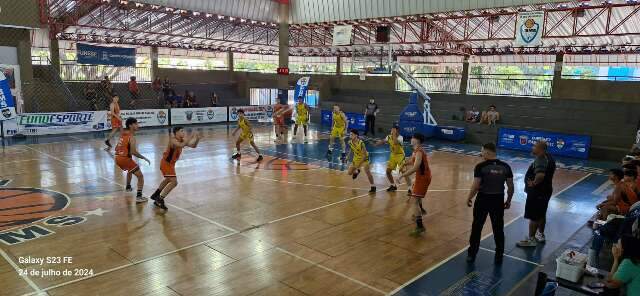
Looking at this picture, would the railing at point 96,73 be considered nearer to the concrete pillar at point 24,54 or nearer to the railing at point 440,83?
the concrete pillar at point 24,54

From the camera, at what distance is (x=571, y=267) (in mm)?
4984

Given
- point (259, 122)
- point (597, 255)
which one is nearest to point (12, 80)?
point (259, 122)

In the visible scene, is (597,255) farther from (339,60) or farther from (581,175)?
(339,60)

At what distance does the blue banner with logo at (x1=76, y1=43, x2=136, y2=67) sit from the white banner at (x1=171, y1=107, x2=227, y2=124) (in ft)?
19.0

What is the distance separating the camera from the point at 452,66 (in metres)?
37.6

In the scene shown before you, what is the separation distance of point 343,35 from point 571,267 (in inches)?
803

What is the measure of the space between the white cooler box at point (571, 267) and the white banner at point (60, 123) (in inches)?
813

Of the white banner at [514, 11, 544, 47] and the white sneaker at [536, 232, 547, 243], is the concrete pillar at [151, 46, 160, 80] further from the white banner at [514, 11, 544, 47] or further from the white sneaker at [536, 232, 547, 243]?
the white sneaker at [536, 232, 547, 243]

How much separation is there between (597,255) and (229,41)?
31252mm

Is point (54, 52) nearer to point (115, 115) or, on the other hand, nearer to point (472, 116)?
point (115, 115)

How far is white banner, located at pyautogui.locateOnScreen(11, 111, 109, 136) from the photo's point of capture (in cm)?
1881

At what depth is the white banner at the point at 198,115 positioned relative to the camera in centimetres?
2496

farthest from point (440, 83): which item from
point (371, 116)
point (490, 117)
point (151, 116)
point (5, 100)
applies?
point (5, 100)

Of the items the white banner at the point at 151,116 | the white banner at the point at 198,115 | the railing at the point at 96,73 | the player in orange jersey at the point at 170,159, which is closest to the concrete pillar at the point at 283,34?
the white banner at the point at 198,115
